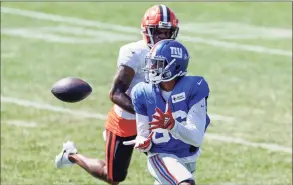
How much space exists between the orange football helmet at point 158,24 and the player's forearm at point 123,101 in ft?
1.71

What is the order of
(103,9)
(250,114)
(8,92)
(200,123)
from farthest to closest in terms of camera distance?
(103,9) < (8,92) < (250,114) < (200,123)

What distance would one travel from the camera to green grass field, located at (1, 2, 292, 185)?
10719mm

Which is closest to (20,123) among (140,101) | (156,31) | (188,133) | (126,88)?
(126,88)

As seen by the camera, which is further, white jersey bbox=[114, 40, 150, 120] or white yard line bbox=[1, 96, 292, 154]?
white yard line bbox=[1, 96, 292, 154]

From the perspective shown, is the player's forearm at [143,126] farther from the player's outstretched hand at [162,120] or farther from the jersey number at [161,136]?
the player's outstretched hand at [162,120]

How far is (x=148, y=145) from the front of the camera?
7406 mm

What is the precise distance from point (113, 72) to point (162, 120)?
857 cm

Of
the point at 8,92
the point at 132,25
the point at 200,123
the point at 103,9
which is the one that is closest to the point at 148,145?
the point at 200,123

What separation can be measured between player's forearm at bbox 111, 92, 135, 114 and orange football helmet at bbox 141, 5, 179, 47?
20.5 inches

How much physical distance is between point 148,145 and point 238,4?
15.1m

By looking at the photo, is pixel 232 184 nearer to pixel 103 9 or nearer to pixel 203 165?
pixel 203 165

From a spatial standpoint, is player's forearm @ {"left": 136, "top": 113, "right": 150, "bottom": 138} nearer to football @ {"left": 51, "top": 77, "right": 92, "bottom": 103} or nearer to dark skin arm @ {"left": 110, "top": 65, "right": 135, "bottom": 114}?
dark skin arm @ {"left": 110, "top": 65, "right": 135, "bottom": 114}

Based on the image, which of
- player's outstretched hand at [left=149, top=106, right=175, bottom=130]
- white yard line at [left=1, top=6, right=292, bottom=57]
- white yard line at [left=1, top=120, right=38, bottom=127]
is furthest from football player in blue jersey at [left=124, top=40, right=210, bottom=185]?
white yard line at [left=1, top=6, right=292, bottom=57]

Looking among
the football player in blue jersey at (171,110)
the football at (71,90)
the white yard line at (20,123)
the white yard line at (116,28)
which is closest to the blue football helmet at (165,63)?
the football player in blue jersey at (171,110)
